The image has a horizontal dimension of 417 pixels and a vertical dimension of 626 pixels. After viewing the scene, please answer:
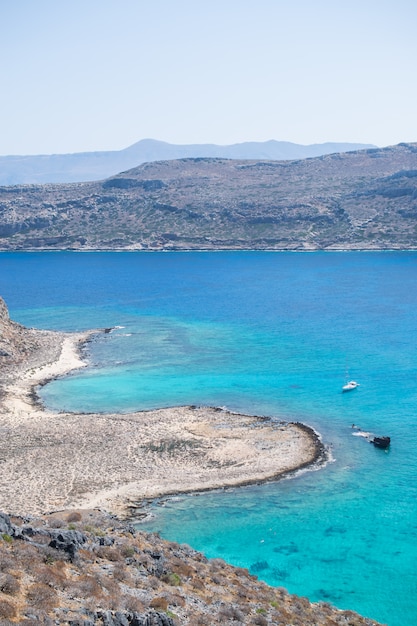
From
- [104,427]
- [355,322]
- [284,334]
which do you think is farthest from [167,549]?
[355,322]

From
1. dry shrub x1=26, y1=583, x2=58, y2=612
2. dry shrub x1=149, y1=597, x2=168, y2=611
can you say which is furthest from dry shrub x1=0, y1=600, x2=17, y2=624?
dry shrub x1=149, y1=597, x2=168, y2=611

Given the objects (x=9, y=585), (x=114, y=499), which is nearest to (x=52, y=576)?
(x=9, y=585)

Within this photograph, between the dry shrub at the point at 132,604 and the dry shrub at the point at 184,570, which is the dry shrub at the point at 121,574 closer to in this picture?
the dry shrub at the point at 132,604

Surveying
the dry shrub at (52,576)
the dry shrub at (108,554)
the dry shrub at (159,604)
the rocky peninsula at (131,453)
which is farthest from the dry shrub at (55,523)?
the rocky peninsula at (131,453)

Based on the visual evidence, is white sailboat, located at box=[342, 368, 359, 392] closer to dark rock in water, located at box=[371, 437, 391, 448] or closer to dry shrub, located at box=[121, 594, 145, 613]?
dark rock in water, located at box=[371, 437, 391, 448]

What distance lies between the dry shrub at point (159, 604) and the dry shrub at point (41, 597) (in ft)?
11.9

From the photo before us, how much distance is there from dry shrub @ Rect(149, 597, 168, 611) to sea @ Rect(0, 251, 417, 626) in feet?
46.4

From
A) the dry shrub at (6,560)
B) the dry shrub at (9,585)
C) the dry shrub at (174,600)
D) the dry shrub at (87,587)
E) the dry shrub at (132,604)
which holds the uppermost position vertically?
the dry shrub at (9,585)

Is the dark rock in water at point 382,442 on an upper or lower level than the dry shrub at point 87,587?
lower

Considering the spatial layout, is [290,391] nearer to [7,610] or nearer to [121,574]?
[121,574]

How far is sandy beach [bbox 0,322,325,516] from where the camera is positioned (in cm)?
4397

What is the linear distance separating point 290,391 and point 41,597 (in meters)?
49.1

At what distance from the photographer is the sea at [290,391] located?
3850cm

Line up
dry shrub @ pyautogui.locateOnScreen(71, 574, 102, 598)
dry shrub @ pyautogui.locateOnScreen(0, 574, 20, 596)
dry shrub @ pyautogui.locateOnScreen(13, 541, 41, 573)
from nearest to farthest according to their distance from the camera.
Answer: dry shrub @ pyautogui.locateOnScreen(0, 574, 20, 596)
dry shrub @ pyautogui.locateOnScreen(71, 574, 102, 598)
dry shrub @ pyautogui.locateOnScreen(13, 541, 41, 573)
